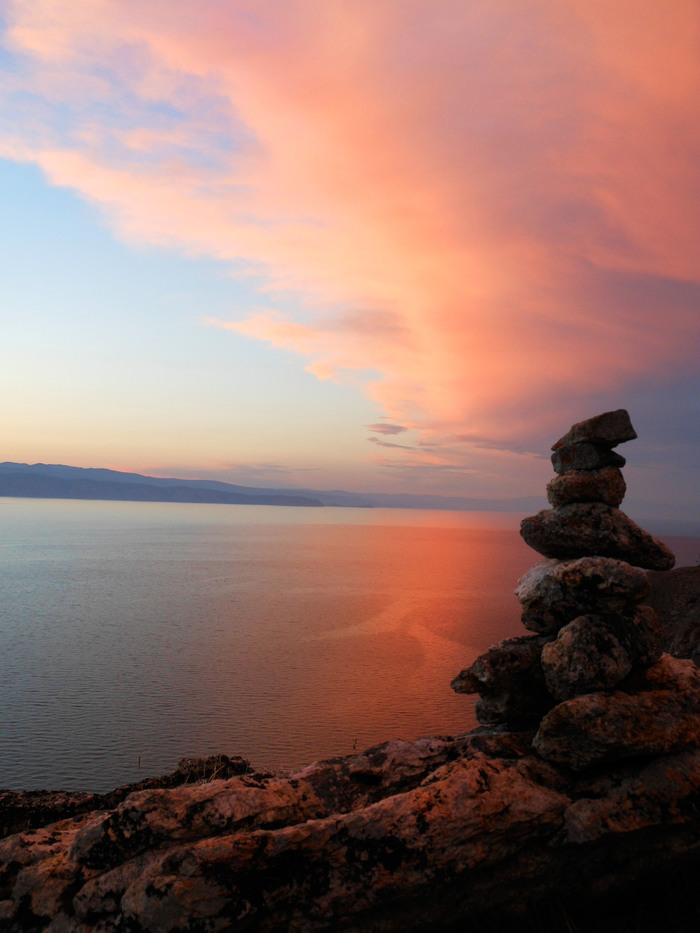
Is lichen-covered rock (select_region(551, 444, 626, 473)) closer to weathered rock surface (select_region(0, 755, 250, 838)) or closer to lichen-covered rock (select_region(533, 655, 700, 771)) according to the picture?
lichen-covered rock (select_region(533, 655, 700, 771))

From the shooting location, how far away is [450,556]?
119125 mm

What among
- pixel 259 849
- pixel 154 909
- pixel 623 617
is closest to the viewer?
pixel 154 909

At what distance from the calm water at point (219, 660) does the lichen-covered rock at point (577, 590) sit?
13.5 m

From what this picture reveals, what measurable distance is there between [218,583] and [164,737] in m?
45.4

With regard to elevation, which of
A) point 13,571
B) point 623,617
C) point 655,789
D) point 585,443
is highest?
point 585,443

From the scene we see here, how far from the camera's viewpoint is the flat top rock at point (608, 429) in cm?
1298

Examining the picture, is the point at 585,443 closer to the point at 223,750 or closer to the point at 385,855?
the point at 385,855

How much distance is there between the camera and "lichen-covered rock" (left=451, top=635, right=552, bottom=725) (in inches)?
494

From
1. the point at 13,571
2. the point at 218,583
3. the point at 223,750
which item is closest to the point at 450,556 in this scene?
the point at 218,583

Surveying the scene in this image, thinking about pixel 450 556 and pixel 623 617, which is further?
pixel 450 556

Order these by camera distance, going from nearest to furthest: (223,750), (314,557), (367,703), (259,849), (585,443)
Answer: (259,849)
(585,443)
(223,750)
(367,703)
(314,557)

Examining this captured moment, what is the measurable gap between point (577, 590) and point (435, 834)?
560 centimetres

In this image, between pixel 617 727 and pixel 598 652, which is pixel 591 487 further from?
pixel 617 727

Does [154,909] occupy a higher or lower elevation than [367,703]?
higher
